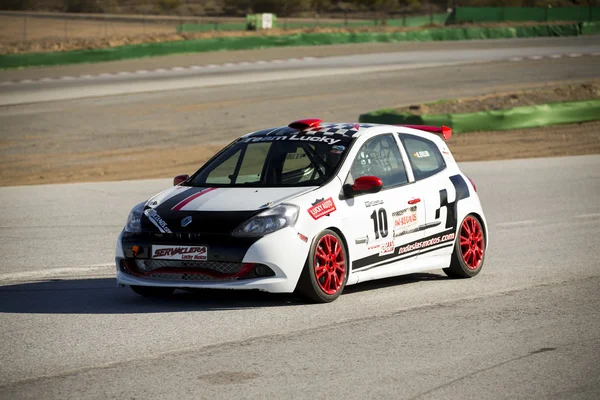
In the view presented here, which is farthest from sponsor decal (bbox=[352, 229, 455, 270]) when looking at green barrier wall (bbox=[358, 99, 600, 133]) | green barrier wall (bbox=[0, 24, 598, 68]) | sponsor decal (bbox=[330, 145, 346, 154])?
green barrier wall (bbox=[0, 24, 598, 68])

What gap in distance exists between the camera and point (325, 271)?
8102 millimetres

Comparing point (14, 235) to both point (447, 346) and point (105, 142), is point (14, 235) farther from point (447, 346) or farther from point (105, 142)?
point (105, 142)

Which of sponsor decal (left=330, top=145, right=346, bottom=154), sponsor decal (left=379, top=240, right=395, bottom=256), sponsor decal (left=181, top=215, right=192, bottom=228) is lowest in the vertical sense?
sponsor decal (left=379, top=240, right=395, bottom=256)

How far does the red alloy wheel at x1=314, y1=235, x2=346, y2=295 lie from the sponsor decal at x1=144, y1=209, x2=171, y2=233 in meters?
1.18

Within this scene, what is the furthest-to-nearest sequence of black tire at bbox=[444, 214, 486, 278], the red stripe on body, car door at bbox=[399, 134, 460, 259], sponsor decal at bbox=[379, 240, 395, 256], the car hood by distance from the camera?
1. black tire at bbox=[444, 214, 486, 278]
2. car door at bbox=[399, 134, 460, 259]
3. sponsor decal at bbox=[379, 240, 395, 256]
4. the red stripe on body
5. the car hood

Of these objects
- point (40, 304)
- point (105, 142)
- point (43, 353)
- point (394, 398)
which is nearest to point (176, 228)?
point (40, 304)

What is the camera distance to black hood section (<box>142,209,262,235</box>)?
7891mm

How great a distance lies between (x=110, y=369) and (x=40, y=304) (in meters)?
2.36

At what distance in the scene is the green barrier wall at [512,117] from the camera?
2502 cm

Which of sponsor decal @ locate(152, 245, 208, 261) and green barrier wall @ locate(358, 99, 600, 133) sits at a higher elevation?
sponsor decal @ locate(152, 245, 208, 261)

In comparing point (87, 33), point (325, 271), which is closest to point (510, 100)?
point (325, 271)

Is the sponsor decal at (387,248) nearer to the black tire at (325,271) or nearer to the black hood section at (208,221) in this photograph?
the black tire at (325,271)

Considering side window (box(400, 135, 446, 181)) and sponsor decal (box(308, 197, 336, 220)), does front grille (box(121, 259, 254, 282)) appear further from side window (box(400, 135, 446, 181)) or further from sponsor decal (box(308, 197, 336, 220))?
side window (box(400, 135, 446, 181))

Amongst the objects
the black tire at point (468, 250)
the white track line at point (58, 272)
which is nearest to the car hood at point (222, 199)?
the white track line at point (58, 272)
